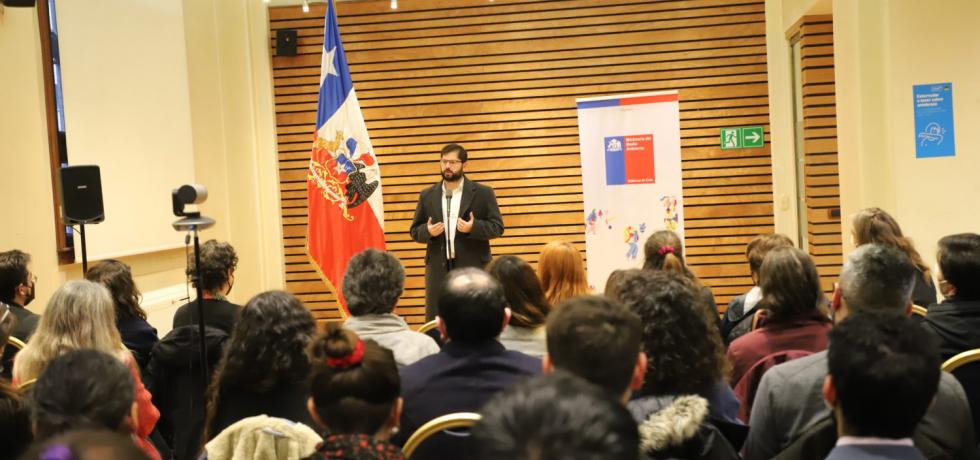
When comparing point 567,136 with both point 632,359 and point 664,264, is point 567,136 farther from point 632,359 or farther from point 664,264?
point 632,359

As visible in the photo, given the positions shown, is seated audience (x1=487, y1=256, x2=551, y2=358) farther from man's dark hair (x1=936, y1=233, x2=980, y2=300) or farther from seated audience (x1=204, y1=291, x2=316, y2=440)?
man's dark hair (x1=936, y1=233, x2=980, y2=300)

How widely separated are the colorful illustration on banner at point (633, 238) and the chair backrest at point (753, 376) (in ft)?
15.5

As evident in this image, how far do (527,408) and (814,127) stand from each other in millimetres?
7149

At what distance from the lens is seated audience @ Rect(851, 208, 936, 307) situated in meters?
4.23

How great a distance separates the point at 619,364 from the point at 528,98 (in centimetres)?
689

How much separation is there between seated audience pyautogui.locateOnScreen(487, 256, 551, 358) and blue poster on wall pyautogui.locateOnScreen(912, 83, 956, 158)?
11.3 feet

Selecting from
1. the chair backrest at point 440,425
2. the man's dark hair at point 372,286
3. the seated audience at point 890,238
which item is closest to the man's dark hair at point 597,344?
the chair backrest at point 440,425

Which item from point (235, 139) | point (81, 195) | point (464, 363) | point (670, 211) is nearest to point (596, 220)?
point (670, 211)

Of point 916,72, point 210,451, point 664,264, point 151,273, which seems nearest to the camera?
point 210,451

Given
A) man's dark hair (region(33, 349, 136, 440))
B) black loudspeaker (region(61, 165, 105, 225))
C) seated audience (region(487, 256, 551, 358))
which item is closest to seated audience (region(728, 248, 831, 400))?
seated audience (region(487, 256, 551, 358))

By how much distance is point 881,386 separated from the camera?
1.73 meters

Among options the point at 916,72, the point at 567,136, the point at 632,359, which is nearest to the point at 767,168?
the point at 567,136

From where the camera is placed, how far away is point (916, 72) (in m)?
5.90

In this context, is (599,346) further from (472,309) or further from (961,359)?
(961,359)
